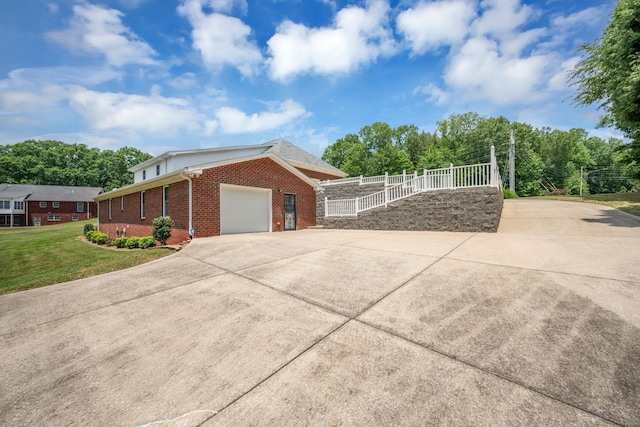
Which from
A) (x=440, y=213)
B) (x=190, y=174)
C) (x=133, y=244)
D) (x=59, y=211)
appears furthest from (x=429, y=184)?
(x=59, y=211)

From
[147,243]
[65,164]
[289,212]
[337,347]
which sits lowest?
[337,347]

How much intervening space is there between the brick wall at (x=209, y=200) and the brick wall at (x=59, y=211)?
99.0 ft

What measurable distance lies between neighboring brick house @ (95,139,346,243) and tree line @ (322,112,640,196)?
1010 inches

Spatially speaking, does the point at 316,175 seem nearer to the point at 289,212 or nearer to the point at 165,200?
the point at 289,212

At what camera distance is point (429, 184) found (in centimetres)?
1116

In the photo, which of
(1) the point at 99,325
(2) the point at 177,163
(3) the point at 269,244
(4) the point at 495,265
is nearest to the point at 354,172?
(2) the point at 177,163

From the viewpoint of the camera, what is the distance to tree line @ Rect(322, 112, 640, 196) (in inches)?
1459

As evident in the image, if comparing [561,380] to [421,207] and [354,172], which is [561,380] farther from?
[354,172]

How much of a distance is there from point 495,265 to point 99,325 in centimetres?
617

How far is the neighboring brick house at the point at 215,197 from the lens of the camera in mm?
9648

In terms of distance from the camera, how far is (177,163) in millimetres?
15453

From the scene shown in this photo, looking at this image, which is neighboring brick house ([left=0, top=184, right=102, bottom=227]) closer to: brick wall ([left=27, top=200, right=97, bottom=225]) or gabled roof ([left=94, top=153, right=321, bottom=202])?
brick wall ([left=27, top=200, right=97, bottom=225])

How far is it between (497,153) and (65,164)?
81.6 metres

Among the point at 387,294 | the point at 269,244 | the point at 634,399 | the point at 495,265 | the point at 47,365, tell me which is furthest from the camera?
the point at 269,244
